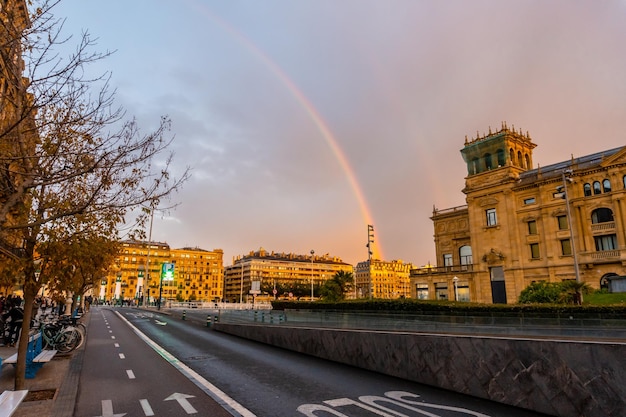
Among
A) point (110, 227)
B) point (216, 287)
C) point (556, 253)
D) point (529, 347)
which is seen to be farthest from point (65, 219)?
point (216, 287)

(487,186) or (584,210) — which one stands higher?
(487,186)

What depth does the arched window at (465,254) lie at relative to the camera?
55950 millimetres

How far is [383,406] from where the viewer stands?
7684 mm

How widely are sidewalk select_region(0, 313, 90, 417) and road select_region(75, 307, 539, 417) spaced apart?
0.30 m

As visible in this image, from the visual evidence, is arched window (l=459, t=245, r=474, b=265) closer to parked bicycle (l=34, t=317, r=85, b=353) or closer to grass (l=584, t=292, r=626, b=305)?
grass (l=584, t=292, r=626, b=305)

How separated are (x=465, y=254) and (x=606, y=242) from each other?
18.4 m

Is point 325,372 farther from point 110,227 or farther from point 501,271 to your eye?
point 501,271

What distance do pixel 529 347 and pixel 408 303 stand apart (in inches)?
853

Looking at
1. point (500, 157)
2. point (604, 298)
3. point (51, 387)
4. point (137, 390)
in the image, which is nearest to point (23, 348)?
point (51, 387)

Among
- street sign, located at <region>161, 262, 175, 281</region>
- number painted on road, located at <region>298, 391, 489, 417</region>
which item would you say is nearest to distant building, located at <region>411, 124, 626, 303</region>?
number painted on road, located at <region>298, 391, 489, 417</region>

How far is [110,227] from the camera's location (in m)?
9.08

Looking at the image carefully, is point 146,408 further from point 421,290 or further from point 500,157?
point 421,290

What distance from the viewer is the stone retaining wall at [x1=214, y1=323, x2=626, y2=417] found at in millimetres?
6281

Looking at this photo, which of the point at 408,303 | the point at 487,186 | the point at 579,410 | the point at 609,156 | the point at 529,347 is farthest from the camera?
the point at 487,186
